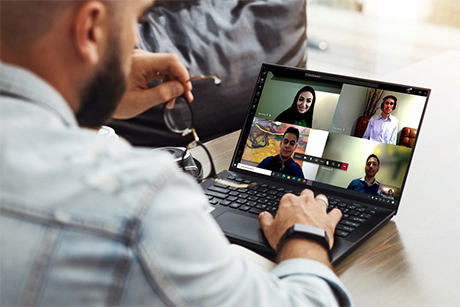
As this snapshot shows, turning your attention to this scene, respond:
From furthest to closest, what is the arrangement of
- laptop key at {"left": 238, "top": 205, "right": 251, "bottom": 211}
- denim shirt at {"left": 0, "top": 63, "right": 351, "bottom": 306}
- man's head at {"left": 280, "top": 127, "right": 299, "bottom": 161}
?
man's head at {"left": 280, "top": 127, "right": 299, "bottom": 161} → laptop key at {"left": 238, "top": 205, "right": 251, "bottom": 211} → denim shirt at {"left": 0, "top": 63, "right": 351, "bottom": 306}

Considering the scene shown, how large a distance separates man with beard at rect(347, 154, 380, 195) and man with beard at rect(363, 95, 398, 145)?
0.04m

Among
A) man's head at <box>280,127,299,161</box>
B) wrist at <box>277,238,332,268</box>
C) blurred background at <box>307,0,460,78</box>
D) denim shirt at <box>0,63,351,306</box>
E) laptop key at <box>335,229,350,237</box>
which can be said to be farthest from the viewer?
blurred background at <box>307,0,460,78</box>

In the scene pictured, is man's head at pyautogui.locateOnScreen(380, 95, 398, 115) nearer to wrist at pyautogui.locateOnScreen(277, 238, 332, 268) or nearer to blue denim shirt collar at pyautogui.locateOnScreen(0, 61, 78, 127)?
wrist at pyautogui.locateOnScreen(277, 238, 332, 268)

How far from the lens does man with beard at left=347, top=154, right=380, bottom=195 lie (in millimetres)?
907

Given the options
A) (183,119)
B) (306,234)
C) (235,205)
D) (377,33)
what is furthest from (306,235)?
(377,33)

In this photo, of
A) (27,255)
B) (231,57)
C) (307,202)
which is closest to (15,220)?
(27,255)

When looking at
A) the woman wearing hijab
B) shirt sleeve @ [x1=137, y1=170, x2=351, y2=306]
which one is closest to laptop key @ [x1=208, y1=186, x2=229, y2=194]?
the woman wearing hijab

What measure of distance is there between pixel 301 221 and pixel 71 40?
0.47 m

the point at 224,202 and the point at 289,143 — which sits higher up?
the point at 289,143

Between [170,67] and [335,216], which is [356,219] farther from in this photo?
[170,67]

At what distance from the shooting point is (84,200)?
41cm

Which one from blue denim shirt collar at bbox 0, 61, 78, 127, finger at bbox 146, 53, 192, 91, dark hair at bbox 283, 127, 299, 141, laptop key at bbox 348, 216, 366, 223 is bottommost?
laptop key at bbox 348, 216, 366, 223

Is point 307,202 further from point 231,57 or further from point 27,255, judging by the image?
point 231,57

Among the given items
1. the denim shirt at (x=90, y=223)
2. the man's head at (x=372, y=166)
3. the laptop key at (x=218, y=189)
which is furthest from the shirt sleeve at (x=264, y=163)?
the denim shirt at (x=90, y=223)
